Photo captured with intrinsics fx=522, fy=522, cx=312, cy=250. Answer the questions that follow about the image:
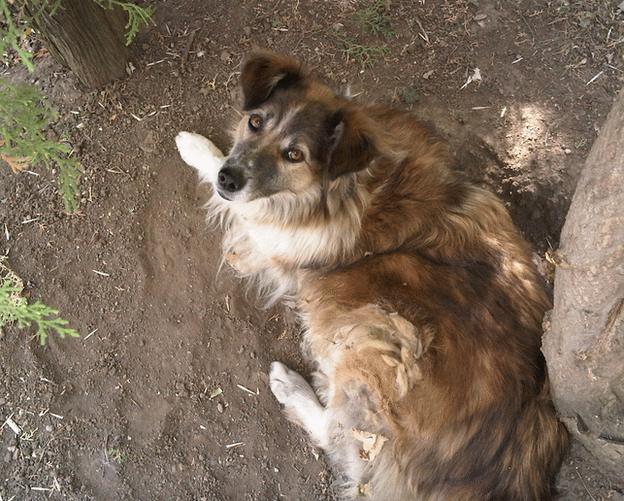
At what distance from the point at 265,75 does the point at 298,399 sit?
2173 mm

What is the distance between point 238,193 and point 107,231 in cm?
139

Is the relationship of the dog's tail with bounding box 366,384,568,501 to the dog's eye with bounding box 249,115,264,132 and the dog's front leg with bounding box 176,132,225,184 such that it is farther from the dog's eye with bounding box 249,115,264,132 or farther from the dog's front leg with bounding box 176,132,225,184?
the dog's front leg with bounding box 176,132,225,184

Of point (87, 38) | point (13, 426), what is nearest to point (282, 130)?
point (87, 38)

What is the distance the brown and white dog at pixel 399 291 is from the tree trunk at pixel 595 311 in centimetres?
24

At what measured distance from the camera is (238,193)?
3109 mm

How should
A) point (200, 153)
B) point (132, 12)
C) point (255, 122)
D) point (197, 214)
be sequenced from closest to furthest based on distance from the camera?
1. point (255, 122)
2. point (132, 12)
3. point (200, 153)
4. point (197, 214)

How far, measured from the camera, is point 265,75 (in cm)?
300

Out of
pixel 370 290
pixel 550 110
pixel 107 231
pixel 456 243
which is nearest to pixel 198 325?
pixel 107 231

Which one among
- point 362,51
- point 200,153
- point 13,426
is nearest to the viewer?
point 13,426

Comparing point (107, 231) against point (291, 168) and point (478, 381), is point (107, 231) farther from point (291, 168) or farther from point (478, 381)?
point (478, 381)

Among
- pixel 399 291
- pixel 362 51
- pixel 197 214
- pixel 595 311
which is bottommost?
pixel 399 291

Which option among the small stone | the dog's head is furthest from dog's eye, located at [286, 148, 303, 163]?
the small stone

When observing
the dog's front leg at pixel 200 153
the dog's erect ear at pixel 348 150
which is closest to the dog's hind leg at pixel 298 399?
the dog's front leg at pixel 200 153

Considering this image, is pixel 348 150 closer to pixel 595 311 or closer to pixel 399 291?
pixel 399 291
